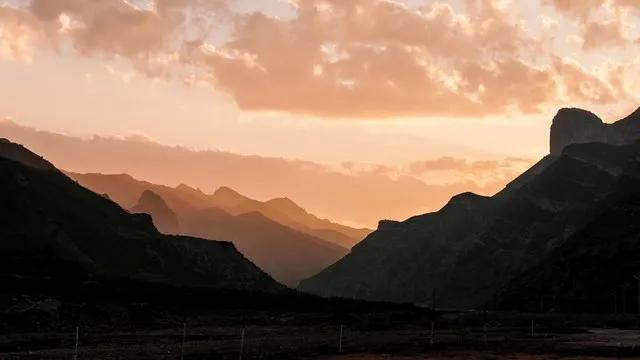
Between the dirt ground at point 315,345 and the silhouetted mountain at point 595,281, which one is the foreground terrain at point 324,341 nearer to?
the dirt ground at point 315,345

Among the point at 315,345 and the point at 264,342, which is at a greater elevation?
the point at 315,345

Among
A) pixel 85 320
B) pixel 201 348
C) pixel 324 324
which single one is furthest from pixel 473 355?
pixel 85 320

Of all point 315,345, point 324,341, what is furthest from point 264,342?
point 315,345

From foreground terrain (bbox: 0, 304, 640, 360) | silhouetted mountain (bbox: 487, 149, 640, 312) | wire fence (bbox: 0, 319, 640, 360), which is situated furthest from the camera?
silhouetted mountain (bbox: 487, 149, 640, 312)

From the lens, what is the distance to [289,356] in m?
56.8

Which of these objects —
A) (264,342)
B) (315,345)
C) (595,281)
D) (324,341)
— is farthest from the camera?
(595,281)

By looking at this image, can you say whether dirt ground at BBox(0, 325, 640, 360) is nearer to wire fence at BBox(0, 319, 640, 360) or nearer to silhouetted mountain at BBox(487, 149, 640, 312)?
wire fence at BBox(0, 319, 640, 360)

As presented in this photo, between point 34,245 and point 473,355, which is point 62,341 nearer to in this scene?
point 473,355

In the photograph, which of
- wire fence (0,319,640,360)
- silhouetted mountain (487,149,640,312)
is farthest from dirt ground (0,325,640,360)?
silhouetted mountain (487,149,640,312)

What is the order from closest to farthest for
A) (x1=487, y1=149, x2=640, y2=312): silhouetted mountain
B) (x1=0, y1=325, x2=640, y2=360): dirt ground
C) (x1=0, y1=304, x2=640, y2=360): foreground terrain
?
1. (x1=0, y1=325, x2=640, y2=360): dirt ground
2. (x1=0, y1=304, x2=640, y2=360): foreground terrain
3. (x1=487, y1=149, x2=640, y2=312): silhouetted mountain

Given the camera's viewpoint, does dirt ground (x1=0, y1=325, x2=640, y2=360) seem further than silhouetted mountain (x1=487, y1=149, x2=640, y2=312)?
No

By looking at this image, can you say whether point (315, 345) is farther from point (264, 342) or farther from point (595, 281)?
→ point (595, 281)

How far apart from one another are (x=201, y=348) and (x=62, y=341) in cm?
1709

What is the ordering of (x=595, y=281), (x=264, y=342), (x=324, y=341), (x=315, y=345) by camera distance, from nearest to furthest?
(x=315, y=345), (x=264, y=342), (x=324, y=341), (x=595, y=281)
